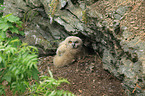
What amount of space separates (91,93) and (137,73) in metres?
1.06

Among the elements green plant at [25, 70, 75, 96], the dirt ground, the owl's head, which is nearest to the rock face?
the owl's head

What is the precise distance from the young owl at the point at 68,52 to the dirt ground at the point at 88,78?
0.48ft

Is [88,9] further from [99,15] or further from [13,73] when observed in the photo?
[13,73]

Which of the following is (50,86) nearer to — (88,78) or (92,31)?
(88,78)

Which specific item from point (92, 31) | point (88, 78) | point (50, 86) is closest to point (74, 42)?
point (92, 31)

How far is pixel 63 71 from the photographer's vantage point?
3.69m

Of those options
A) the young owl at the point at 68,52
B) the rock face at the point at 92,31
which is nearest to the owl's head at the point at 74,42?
the young owl at the point at 68,52

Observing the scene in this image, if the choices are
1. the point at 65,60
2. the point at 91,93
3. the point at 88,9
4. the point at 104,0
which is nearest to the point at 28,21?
the point at 65,60

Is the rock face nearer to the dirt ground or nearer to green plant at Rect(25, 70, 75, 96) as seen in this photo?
the dirt ground

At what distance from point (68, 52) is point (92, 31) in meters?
0.96

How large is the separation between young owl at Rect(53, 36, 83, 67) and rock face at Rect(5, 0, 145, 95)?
249mm

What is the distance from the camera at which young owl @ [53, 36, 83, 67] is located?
3871 mm

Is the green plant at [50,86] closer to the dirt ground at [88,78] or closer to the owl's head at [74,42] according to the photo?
the dirt ground at [88,78]

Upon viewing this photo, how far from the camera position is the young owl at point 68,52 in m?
3.87
